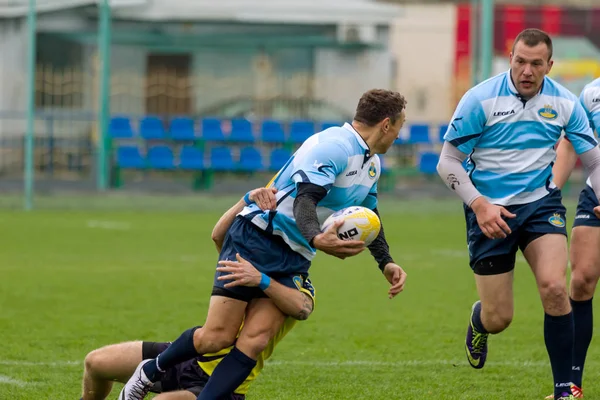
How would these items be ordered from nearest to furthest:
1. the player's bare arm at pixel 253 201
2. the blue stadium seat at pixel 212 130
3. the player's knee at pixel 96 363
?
the player's bare arm at pixel 253 201, the player's knee at pixel 96 363, the blue stadium seat at pixel 212 130

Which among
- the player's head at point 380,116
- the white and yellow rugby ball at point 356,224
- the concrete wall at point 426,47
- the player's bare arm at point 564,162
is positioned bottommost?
the white and yellow rugby ball at point 356,224

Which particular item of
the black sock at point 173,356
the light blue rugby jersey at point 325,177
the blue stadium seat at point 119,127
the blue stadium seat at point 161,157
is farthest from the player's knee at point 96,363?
the blue stadium seat at point 119,127

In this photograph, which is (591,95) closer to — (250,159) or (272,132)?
(250,159)

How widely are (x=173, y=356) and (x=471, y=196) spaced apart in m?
2.06

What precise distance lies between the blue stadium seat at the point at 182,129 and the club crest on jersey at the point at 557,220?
1938cm

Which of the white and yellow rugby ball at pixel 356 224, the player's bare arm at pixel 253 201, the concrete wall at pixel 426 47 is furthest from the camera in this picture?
the concrete wall at pixel 426 47

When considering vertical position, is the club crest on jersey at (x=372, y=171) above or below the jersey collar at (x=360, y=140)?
below

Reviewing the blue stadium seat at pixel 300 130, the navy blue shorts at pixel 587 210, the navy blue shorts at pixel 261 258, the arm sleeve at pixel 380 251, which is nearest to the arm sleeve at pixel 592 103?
the navy blue shorts at pixel 587 210

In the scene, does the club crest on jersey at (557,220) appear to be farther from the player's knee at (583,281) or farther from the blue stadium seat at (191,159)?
the blue stadium seat at (191,159)

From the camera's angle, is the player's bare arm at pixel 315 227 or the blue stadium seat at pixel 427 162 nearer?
the player's bare arm at pixel 315 227

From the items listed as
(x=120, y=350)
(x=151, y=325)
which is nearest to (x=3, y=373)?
(x=120, y=350)

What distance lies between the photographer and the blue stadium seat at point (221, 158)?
25.7m

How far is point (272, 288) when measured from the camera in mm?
6070

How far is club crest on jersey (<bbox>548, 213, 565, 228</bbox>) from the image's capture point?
7.10m
